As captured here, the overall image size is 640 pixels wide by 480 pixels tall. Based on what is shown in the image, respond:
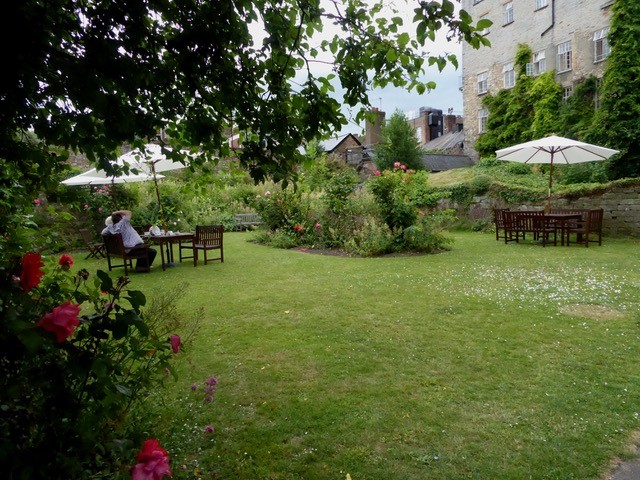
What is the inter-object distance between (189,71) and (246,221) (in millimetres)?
17608

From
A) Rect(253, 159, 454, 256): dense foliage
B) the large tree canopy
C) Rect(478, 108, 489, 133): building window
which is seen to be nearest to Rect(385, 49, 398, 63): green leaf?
the large tree canopy

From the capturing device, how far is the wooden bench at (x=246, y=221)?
A: 19.4m

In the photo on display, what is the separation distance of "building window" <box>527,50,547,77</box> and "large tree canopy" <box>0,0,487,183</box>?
83.4 feet

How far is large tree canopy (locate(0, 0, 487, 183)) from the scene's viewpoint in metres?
1.56

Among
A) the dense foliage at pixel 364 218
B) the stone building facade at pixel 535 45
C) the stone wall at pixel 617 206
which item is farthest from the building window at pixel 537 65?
the dense foliage at pixel 364 218

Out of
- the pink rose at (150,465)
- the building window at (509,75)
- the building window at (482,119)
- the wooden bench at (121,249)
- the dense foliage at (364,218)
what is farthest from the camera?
the building window at (482,119)

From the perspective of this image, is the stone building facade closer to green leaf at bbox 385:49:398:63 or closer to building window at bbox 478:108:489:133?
building window at bbox 478:108:489:133

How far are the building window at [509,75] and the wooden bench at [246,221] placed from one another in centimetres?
1767

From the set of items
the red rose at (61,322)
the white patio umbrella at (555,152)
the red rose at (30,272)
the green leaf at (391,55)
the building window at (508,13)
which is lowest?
the red rose at (61,322)

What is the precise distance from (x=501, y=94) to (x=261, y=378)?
26769mm

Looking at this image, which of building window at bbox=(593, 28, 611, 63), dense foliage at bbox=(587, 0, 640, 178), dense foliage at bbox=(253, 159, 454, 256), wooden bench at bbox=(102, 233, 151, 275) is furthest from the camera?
building window at bbox=(593, 28, 611, 63)

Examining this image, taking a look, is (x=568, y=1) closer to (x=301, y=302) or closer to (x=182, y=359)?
(x=301, y=302)

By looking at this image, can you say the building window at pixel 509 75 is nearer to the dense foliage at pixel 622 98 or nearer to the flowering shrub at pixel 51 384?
the dense foliage at pixel 622 98

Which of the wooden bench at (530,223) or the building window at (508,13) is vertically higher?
the building window at (508,13)
